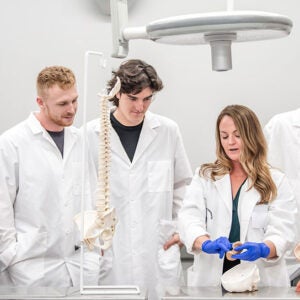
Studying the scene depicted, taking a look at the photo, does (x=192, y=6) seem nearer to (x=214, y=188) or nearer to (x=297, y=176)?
(x=297, y=176)

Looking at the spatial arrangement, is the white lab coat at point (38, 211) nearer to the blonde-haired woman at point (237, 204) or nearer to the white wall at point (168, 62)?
the blonde-haired woman at point (237, 204)

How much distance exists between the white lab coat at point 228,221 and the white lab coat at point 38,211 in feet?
1.50

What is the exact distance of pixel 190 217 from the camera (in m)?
2.22

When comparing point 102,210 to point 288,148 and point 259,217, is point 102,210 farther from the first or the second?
point 288,148

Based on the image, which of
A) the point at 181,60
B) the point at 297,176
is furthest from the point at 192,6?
the point at 297,176

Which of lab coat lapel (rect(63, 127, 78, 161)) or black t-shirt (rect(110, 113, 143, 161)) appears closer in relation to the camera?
lab coat lapel (rect(63, 127, 78, 161))

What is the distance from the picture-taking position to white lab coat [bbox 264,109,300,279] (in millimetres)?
2824

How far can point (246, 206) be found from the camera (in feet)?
7.24

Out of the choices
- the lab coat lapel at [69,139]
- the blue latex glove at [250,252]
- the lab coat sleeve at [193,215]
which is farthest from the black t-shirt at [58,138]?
the blue latex glove at [250,252]

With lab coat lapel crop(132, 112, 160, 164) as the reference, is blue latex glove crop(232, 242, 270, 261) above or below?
below

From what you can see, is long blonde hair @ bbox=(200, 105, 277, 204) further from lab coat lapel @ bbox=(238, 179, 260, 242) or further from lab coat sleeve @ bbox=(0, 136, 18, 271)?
lab coat sleeve @ bbox=(0, 136, 18, 271)

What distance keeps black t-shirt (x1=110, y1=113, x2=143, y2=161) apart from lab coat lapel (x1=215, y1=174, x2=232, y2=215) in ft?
1.63

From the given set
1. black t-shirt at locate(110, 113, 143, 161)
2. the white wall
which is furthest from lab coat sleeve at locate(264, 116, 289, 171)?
black t-shirt at locate(110, 113, 143, 161)

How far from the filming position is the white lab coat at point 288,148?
2.82 metres
